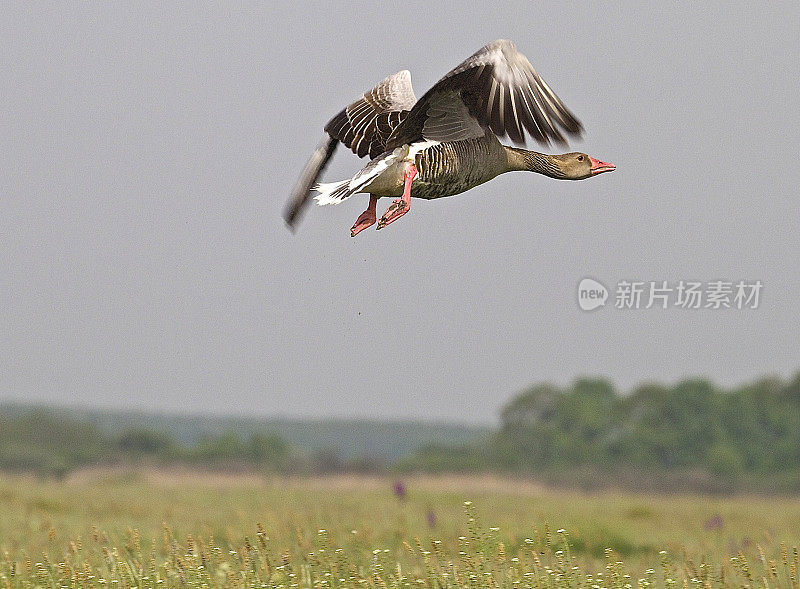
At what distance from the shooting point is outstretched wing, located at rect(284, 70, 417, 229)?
792 centimetres

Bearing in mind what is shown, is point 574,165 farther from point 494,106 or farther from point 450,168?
point 450,168

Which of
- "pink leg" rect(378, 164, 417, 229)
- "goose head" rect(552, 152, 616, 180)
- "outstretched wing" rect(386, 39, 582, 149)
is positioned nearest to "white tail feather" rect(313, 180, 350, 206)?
"pink leg" rect(378, 164, 417, 229)

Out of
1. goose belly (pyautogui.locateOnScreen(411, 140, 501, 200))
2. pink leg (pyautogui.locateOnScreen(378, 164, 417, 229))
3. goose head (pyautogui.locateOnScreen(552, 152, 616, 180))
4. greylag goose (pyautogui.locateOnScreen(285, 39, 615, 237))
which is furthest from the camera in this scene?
goose head (pyautogui.locateOnScreen(552, 152, 616, 180))

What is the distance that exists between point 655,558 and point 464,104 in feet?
21.5

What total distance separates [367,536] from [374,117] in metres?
4.39

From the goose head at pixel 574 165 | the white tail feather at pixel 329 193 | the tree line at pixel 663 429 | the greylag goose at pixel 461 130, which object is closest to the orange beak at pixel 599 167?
the goose head at pixel 574 165

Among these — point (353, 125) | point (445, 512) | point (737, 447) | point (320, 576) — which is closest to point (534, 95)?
point (353, 125)

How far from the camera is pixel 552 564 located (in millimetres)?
7898

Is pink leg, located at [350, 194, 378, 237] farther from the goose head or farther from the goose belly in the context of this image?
the goose head

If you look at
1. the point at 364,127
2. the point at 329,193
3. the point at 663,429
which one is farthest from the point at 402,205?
the point at 663,429

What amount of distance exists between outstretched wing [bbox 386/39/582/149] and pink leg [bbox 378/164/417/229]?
0.32 metres

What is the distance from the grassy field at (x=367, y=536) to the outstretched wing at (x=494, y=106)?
8.26 ft

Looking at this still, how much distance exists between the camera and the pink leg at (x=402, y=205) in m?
6.19

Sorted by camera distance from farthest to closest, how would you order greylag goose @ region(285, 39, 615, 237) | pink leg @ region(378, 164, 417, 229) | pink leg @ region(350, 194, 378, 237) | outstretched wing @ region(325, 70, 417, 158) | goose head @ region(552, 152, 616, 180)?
goose head @ region(552, 152, 616, 180)
outstretched wing @ region(325, 70, 417, 158)
pink leg @ region(350, 194, 378, 237)
greylag goose @ region(285, 39, 615, 237)
pink leg @ region(378, 164, 417, 229)
